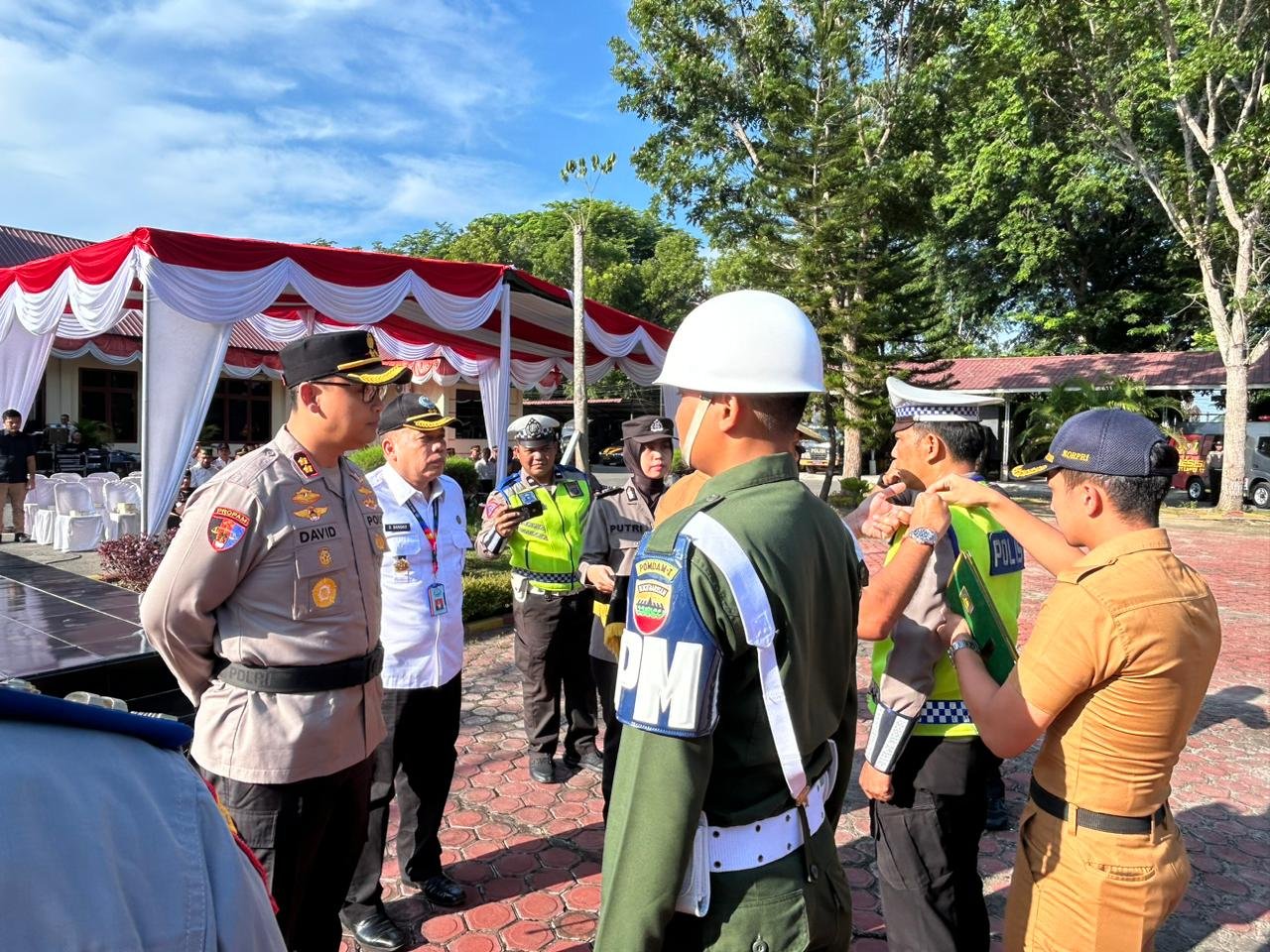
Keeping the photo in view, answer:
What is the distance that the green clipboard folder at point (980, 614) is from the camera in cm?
206

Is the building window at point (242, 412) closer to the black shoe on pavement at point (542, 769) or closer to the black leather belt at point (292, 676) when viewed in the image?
the black shoe on pavement at point (542, 769)

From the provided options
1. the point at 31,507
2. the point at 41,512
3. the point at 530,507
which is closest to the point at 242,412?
the point at 31,507

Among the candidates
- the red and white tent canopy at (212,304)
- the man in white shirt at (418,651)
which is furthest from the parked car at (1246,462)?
the man in white shirt at (418,651)

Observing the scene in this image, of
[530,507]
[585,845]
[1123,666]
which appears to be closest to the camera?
[1123,666]

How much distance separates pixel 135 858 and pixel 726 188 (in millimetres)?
23130

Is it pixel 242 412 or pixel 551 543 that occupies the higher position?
pixel 242 412

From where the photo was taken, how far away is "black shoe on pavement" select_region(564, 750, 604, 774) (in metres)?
4.28

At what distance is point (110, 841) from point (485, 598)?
22.6 ft

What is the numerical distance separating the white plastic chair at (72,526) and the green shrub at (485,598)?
18.0 ft

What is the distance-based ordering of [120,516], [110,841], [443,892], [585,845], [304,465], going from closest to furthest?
[110,841]
[304,465]
[443,892]
[585,845]
[120,516]

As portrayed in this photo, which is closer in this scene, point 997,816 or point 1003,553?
point 1003,553

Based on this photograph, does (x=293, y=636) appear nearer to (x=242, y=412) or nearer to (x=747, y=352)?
(x=747, y=352)

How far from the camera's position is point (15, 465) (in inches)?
395

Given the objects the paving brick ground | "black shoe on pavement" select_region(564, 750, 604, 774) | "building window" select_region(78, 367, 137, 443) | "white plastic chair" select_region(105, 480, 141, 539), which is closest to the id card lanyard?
the paving brick ground
